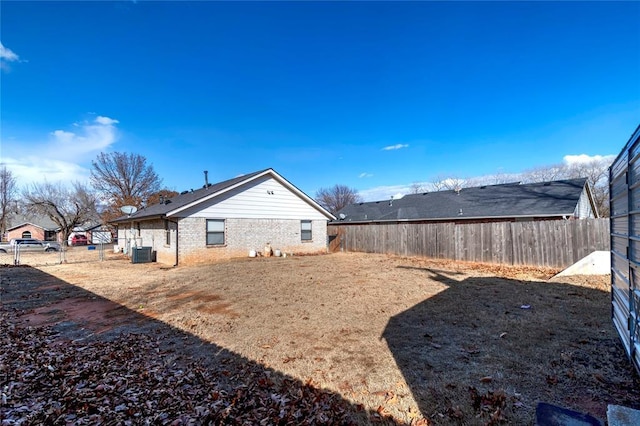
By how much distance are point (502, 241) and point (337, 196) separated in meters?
44.5

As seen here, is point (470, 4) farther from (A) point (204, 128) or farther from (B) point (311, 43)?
(A) point (204, 128)

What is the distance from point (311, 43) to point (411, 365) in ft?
42.6

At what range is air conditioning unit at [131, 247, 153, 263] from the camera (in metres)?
14.9

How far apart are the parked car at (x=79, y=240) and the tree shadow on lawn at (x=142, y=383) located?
139ft

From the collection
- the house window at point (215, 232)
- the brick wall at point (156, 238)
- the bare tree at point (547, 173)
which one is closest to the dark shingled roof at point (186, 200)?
the brick wall at point (156, 238)

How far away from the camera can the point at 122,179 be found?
3600 cm

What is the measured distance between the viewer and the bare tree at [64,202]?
3562 cm

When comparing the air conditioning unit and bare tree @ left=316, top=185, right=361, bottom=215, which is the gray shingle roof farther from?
bare tree @ left=316, top=185, right=361, bottom=215

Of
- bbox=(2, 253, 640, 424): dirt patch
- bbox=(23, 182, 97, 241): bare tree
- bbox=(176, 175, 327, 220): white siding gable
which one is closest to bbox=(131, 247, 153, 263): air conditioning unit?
bbox=(176, 175, 327, 220): white siding gable

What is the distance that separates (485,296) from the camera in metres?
6.80


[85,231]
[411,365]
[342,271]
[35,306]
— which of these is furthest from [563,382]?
[85,231]

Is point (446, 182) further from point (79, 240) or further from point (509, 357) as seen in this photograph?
point (79, 240)

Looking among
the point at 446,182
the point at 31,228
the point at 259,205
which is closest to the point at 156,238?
the point at 259,205

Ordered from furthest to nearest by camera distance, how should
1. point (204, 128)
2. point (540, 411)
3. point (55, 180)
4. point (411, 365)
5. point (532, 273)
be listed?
1. point (55, 180)
2. point (204, 128)
3. point (532, 273)
4. point (411, 365)
5. point (540, 411)
